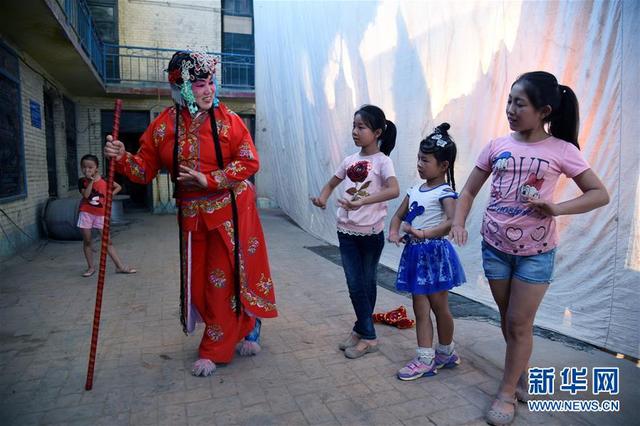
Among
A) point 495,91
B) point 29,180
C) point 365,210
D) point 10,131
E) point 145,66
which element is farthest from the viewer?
point 145,66

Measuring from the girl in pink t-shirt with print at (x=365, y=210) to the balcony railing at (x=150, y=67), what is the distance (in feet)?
31.2

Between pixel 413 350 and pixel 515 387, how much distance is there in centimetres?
85

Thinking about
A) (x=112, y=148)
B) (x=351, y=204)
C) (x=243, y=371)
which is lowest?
(x=243, y=371)

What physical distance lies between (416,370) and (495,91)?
2566 mm

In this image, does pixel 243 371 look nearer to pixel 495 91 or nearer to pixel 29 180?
pixel 495 91

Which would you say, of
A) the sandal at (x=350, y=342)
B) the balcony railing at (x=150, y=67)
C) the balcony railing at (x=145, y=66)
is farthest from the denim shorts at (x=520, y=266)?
the balcony railing at (x=150, y=67)

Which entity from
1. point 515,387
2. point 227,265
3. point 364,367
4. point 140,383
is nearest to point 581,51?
point 515,387

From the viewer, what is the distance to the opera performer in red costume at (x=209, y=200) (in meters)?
2.54

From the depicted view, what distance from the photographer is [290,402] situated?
2.34 metres

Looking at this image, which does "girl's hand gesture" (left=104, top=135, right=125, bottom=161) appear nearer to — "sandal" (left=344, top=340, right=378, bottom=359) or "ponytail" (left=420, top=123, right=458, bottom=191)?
"ponytail" (left=420, top=123, right=458, bottom=191)

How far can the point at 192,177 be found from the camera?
2391 millimetres

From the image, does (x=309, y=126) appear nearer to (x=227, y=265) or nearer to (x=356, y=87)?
(x=356, y=87)

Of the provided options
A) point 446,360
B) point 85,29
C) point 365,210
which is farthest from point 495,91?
point 85,29

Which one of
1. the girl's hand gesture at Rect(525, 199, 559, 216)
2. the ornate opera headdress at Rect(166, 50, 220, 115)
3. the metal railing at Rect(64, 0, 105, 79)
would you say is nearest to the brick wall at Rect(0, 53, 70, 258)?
the metal railing at Rect(64, 0, 105, 79)
